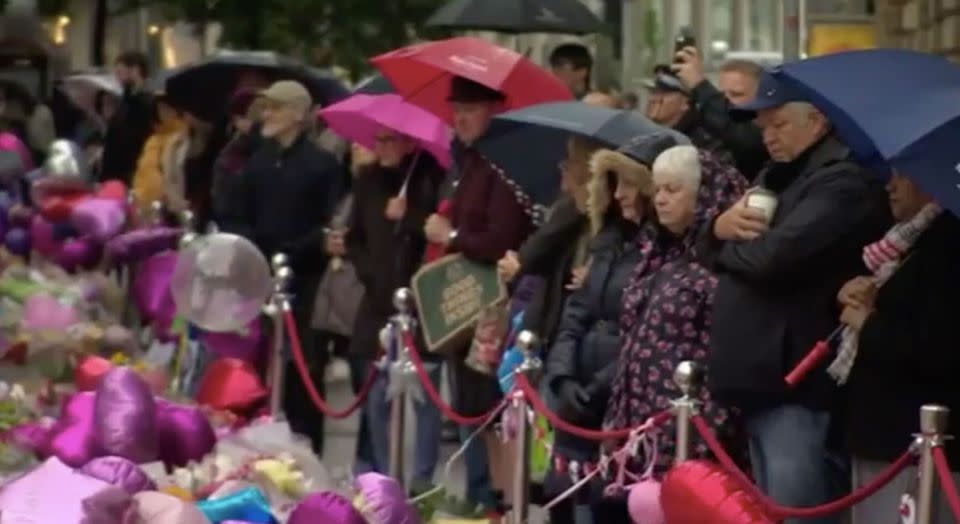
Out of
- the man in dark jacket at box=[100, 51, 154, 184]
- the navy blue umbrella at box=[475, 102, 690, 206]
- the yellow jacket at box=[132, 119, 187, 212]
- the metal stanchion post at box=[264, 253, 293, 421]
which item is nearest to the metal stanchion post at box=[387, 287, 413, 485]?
the navy blue umbrella at box=[475, 102, 690, 206]

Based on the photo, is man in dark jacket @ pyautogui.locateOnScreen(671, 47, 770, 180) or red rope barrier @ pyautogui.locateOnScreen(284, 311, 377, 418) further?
red rope barrier @ pyautogui.locateOnScreen(284, 311, 377, 418)

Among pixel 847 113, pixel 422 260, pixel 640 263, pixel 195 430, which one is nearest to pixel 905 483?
pixel 847 113

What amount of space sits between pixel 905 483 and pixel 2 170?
1195 centimetres

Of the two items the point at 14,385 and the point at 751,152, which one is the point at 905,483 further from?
the point at 14,385

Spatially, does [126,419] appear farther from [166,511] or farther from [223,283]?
[223,283]

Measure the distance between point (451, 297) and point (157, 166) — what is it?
6.70m

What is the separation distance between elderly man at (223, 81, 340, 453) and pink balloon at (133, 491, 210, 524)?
590cm

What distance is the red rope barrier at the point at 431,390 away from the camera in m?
11.6

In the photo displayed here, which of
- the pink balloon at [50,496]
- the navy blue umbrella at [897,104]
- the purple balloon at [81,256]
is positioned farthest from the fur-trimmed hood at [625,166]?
the purple balloon at [81,256]

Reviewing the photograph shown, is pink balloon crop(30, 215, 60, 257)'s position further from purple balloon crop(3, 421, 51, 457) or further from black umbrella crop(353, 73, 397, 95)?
purple balloon crop(3, 421, 51, 457)

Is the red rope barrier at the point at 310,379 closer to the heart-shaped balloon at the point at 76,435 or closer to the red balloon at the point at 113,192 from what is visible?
the heart-shaped balloon at the point at 76,435

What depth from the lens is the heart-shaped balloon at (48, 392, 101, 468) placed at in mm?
10641

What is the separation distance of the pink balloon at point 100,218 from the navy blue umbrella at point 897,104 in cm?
868

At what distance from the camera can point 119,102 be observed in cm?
2258
